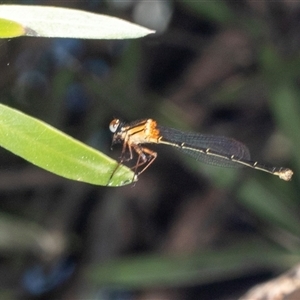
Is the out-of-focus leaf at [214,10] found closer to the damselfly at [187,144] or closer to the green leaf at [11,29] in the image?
the damselfly at [187,144]

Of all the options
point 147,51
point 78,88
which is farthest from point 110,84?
point 147,51

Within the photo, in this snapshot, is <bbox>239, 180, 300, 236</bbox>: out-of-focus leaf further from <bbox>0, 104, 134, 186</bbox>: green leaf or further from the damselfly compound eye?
<bbox>0, 104, 134, 186</bbox>: green leaf

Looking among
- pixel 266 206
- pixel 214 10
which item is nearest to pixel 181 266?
pixel 266 206

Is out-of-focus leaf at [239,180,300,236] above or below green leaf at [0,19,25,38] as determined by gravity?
above

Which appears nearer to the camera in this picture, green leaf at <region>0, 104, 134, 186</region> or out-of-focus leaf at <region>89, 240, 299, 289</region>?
green leaf at <region>0, 104, 134, 186</region>

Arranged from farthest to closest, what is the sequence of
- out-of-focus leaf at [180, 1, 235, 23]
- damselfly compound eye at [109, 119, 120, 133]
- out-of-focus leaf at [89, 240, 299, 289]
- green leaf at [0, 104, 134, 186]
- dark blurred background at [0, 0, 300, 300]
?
out-of-focus leaf at [180, 1, 235, 23], dark blurred background at [0, 0, 300, 300], out-of-focus leaf at [89, 240, 299, 289], damselfly compound eye at [109, 119, 120, 133], green leaf at [0, 104, 134, 186]

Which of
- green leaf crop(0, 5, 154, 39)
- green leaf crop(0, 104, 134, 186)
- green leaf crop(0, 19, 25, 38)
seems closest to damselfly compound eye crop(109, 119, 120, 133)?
green leaf crop(0, 104, 134, 186)
